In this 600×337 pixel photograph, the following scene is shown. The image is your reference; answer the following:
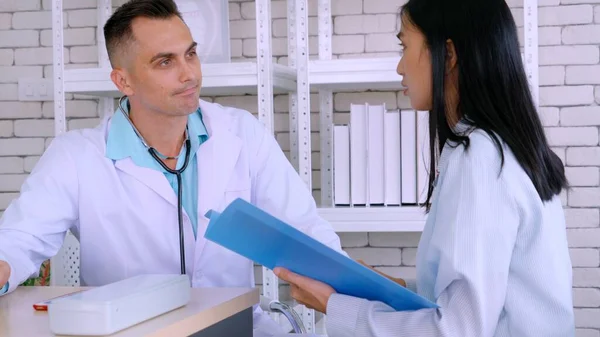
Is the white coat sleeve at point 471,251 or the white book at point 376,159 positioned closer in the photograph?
the white coat sleeve at point 471,251

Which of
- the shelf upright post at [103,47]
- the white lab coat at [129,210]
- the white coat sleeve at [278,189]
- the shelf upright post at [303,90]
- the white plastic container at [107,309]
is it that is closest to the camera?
the white plastic container at [107,309]

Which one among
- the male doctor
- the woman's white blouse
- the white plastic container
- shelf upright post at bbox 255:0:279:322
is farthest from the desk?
shelf upright post at bbox 255:0:279:322

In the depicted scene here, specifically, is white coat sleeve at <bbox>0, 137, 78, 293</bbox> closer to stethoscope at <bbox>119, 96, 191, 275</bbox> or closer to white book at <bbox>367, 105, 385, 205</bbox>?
stethoscope at <bbox>119, 96, 191, 275</bbox>

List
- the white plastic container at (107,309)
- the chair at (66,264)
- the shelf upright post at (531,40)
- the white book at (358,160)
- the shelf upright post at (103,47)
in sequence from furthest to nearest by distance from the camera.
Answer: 1. the shelf upright post at (103,47)
2. the chair at (66,264)
3. the white book at (358,160)
4. the shelf upright post at (531,40)
5. the white plastic container at (107,309)

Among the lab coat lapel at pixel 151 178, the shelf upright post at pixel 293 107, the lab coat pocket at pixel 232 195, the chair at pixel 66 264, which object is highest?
the shelf upright post at pixel 293 107

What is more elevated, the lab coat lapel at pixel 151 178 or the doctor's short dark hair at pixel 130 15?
the doctor's short dark hair at pixel 130 15

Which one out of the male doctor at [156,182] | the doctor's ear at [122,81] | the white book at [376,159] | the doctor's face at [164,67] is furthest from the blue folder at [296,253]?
the white book at [376,159]

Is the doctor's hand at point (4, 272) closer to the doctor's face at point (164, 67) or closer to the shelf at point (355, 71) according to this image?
the doctor's face at point (164, 67)

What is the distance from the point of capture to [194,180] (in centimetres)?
202

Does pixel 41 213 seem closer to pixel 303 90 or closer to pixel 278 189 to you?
pixel 278 189

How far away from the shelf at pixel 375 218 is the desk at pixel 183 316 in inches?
49.1

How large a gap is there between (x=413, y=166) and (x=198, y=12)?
0.93 meters

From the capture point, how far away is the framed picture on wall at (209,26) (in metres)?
2.78

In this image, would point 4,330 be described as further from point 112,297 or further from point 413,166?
point 413,166
